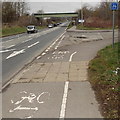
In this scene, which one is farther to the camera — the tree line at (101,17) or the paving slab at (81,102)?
the tree line at (101,17)

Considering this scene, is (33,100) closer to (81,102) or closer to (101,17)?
(81,102)

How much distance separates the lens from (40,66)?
11070 millimetres

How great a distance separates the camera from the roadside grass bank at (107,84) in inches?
212

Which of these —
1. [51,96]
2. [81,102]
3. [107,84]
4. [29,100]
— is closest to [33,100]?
[29,100]

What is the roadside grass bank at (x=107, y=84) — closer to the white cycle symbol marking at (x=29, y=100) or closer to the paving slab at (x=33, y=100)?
the paving slab at (x=33, y=100)

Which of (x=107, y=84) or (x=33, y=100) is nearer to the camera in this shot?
(x=33, y=100)

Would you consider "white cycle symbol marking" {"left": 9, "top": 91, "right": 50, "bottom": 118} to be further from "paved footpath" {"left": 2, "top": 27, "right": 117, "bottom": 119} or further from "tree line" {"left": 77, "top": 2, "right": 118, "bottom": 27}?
"tree line" {"left": 77, "top": 2, "right": 118, "bottom": 27}

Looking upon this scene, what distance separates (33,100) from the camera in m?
6.27

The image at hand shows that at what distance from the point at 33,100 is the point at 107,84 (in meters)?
2.22

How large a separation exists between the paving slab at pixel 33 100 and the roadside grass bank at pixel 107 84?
101cm

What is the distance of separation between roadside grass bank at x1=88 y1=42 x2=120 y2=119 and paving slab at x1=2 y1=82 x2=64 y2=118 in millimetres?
1008

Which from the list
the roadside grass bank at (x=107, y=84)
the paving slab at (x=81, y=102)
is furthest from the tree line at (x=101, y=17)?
the paving slab at (x=81, y=102)

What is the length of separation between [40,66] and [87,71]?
254 cm

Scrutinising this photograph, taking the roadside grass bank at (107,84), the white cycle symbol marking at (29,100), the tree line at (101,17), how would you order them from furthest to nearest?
the tree line at (101,17)
the white cycle symbol marking at (29,100)
the roadside grass bank at (107,84)
